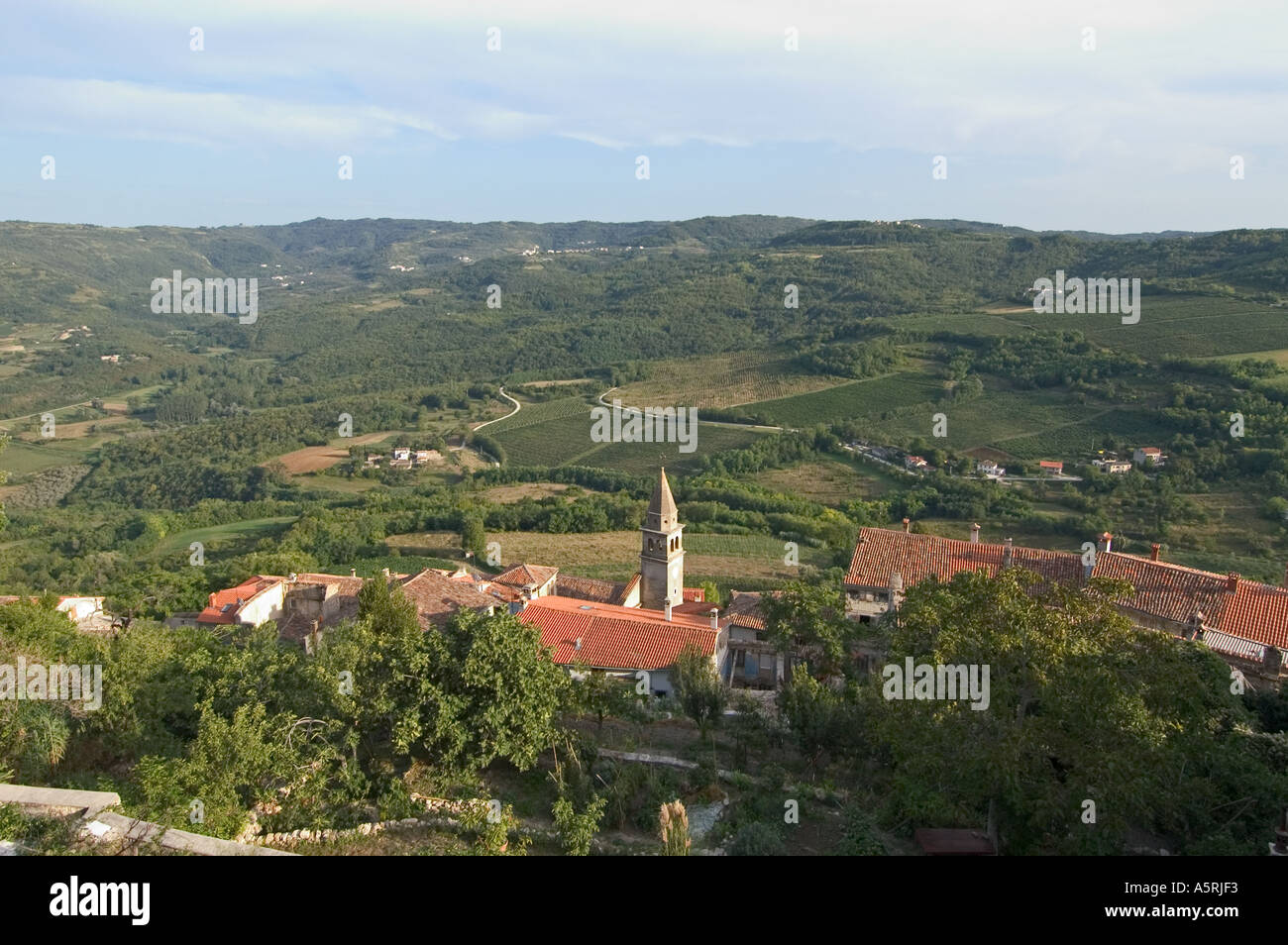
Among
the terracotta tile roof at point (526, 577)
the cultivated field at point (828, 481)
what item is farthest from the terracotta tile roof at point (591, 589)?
the cultivated field at point (828, 481)

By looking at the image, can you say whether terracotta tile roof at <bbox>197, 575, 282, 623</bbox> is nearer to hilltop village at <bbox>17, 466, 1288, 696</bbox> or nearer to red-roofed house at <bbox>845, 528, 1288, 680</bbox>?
hilltop village at <bbox>17, 466, 1288, 696</bbox>

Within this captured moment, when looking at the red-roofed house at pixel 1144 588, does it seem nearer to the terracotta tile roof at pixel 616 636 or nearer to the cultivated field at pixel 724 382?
the terracotta tile roof at pixel 616 636

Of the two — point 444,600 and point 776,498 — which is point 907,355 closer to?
point 776,498

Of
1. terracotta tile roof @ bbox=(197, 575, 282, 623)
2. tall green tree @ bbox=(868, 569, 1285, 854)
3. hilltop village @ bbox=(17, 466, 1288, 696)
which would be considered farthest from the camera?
terracotta tile roof @ bbox=(197, 575, 282, 623)

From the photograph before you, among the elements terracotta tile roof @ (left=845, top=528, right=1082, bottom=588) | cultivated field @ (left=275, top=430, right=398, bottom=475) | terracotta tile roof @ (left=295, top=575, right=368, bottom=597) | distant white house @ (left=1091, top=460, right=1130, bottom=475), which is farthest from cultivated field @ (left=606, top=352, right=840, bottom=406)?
terracotta tile roof @ (left=845, top=528, right=1082, bottom=588)

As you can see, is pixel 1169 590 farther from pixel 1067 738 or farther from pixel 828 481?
pixel 828 481
